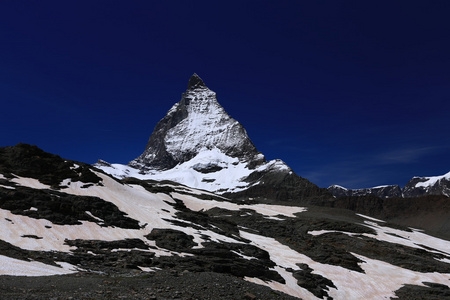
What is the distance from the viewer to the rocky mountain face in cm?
2116

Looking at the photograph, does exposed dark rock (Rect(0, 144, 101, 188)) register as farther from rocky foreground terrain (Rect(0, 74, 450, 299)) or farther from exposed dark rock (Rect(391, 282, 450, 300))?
exposed dark rock (Rect(391, 282, 450, 300))

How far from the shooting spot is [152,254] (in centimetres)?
3259

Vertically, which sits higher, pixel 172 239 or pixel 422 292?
pixel 172 239

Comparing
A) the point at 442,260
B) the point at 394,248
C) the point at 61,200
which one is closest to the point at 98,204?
the point at 61,200

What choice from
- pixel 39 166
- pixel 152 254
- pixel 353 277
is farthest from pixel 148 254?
pixel 353 277

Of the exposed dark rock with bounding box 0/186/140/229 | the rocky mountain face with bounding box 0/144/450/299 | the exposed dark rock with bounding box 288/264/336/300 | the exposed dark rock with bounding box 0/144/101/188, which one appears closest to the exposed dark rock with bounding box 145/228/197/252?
the rocky mountain face with bounding box 0/144/450/299

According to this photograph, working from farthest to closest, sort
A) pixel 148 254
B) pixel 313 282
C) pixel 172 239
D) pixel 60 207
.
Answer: pixel 313 282 < pixel 172 239 < pixel 60 207 < pixel 148 254

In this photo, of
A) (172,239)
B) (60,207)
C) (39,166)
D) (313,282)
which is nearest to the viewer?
(60,207)

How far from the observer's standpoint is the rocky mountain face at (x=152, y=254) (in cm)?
2116

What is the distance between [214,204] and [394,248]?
198ft

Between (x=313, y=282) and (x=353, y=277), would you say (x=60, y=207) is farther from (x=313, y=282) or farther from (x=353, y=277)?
(x=353, y=277)

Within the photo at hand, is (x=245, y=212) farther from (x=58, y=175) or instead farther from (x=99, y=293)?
(x=99, y=293)

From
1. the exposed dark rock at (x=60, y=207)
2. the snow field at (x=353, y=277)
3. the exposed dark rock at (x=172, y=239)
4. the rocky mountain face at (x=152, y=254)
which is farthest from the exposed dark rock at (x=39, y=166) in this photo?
the snow field at (x=353, y=277)

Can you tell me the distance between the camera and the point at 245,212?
10294cm
